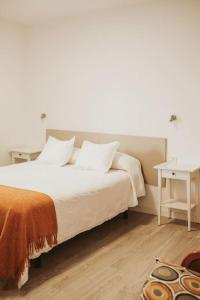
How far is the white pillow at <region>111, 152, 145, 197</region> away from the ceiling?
1.79 m

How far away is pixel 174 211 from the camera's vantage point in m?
4.00

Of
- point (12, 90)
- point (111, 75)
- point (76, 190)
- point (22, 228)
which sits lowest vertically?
point (22, 228)

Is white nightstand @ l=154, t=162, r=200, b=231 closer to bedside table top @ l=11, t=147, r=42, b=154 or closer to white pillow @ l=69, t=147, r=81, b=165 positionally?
white pillow @ l=69, t=147, r=81, b=165

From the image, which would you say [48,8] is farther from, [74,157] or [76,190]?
[76,190]

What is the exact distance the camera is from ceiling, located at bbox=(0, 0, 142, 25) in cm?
388

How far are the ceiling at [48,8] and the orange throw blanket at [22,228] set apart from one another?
2.37 metres

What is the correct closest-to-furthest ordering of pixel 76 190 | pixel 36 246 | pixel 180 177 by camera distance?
pixel 36 246 < pixel 76 190 < pixel 180 177

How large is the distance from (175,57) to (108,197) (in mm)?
1762

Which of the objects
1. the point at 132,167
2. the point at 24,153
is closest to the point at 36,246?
the point at 132,167

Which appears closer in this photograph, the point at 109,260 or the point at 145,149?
the point at 109,260

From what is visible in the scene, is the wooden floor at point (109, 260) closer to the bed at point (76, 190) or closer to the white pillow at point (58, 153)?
the bed at point (76, 190)

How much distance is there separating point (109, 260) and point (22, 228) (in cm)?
88

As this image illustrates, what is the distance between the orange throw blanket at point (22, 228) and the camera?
2.48 m

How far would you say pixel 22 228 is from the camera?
2.50 m
